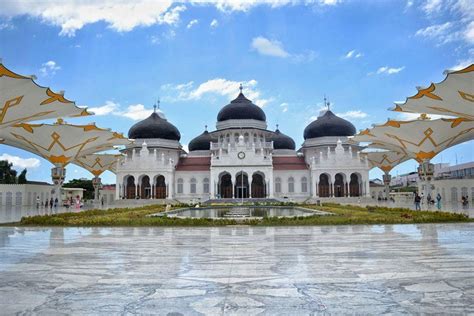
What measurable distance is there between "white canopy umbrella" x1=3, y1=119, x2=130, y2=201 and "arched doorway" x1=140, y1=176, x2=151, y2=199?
11.4 metres

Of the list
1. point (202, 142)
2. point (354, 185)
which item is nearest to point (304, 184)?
point (354, 185)

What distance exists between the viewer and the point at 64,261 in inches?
256

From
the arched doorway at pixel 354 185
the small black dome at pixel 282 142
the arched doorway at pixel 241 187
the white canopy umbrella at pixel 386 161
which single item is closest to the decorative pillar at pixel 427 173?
the arched doorway at pixel 354 185

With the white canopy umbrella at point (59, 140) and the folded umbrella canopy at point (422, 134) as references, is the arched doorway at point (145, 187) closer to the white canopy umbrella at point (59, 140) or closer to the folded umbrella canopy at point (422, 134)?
the white canopy umbrella at point (59, 140)

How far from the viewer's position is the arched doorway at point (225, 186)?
49069 mm

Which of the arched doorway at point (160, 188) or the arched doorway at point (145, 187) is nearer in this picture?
the arched doorway at point (160, 188)

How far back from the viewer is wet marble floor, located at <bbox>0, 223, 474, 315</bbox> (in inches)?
152

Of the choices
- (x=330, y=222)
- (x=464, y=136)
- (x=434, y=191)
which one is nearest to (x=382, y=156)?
(x=434, y=191)

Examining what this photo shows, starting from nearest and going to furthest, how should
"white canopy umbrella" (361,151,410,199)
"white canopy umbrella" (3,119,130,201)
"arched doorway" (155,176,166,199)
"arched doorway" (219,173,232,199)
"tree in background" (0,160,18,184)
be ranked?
"white canopy umbrella" (3,119,130,201)
"arched doorway" (155,176,166,199)
"arched doorway" (219,173,232,199)
"white canopy umbrella" (361,151,410,199)
"tree in background" (0,160,18,184)

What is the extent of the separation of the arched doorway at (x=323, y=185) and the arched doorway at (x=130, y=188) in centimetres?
2359

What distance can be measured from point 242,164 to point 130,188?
595 inches

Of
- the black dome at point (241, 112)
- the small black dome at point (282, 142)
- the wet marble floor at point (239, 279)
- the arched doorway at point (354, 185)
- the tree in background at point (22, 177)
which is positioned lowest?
the wet marble floor at point (239, 279)

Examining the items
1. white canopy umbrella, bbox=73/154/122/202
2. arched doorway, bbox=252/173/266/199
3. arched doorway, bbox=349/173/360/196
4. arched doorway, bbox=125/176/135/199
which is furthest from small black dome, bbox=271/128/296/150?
white canopy umbrella, bbox=73/154/122/202

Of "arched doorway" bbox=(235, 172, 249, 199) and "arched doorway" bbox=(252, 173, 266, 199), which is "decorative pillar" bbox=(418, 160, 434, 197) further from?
"arched doorway" bbox=(235, 172, 249, 199)
